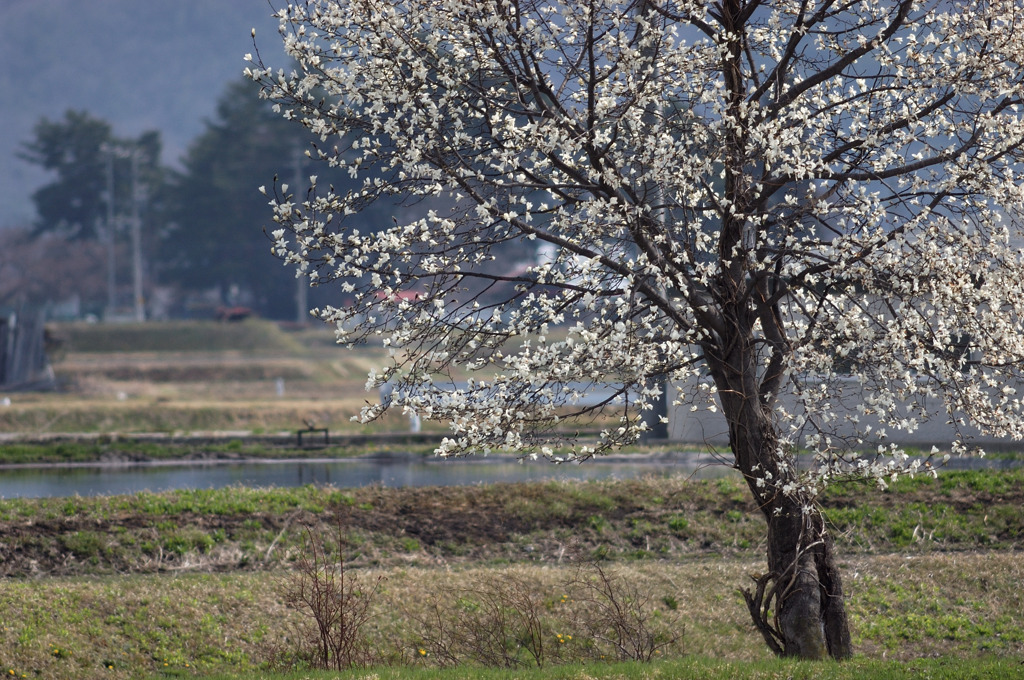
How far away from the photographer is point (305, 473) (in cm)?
1927

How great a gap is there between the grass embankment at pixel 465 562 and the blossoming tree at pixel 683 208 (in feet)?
6.90

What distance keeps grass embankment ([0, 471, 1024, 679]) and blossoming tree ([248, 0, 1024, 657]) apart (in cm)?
210

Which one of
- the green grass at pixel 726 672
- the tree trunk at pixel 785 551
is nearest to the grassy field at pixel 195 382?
the green grass at pixel 726 672

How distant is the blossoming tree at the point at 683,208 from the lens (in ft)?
25.0

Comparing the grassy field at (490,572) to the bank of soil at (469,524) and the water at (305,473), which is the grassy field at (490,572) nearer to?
the bank of soil at (469,524)

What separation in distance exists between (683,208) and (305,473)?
1327 cm

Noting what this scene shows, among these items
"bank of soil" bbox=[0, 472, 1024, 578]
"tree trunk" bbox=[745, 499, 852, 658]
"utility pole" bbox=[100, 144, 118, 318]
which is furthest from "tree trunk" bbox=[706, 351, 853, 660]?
"utility pole" bbox=[100, 144, 118, 318]

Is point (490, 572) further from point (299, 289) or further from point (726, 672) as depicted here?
point (299, 289)

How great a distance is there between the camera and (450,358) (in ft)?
26.6

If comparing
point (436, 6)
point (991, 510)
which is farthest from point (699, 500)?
point (436, 6)

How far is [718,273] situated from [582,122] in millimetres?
1624

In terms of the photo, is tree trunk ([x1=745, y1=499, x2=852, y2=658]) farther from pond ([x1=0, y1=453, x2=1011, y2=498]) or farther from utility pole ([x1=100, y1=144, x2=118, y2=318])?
utility pole ([x1=100, y1=144, x2=118, y2=318])

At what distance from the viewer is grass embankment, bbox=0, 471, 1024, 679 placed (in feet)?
31.1

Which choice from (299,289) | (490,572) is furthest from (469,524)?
(299,289)
